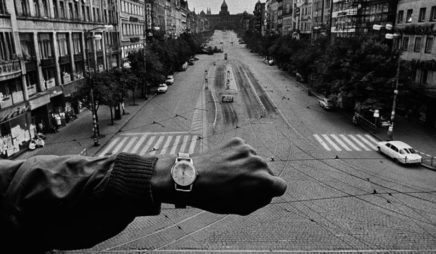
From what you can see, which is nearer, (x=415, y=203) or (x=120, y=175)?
(x=120, y=175)

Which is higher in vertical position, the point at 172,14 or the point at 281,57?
the point at 172,14

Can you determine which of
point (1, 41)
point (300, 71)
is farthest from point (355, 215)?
point (300, 71)

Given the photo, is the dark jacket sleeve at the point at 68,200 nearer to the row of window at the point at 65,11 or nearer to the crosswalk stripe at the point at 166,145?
the crosswalk stripe at the point at 166,145

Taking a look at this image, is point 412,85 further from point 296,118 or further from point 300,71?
point 300,71

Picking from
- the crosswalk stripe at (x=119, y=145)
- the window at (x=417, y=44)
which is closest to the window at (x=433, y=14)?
the window at (x=417, y=44)

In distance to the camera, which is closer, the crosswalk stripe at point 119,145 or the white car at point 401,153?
the white car at point 401,153

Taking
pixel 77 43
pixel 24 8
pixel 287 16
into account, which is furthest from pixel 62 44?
pixel 287 16

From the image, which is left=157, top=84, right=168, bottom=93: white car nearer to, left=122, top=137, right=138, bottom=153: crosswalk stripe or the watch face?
left=122, top=137, right=138, bottom=153: crosswalk stripe
